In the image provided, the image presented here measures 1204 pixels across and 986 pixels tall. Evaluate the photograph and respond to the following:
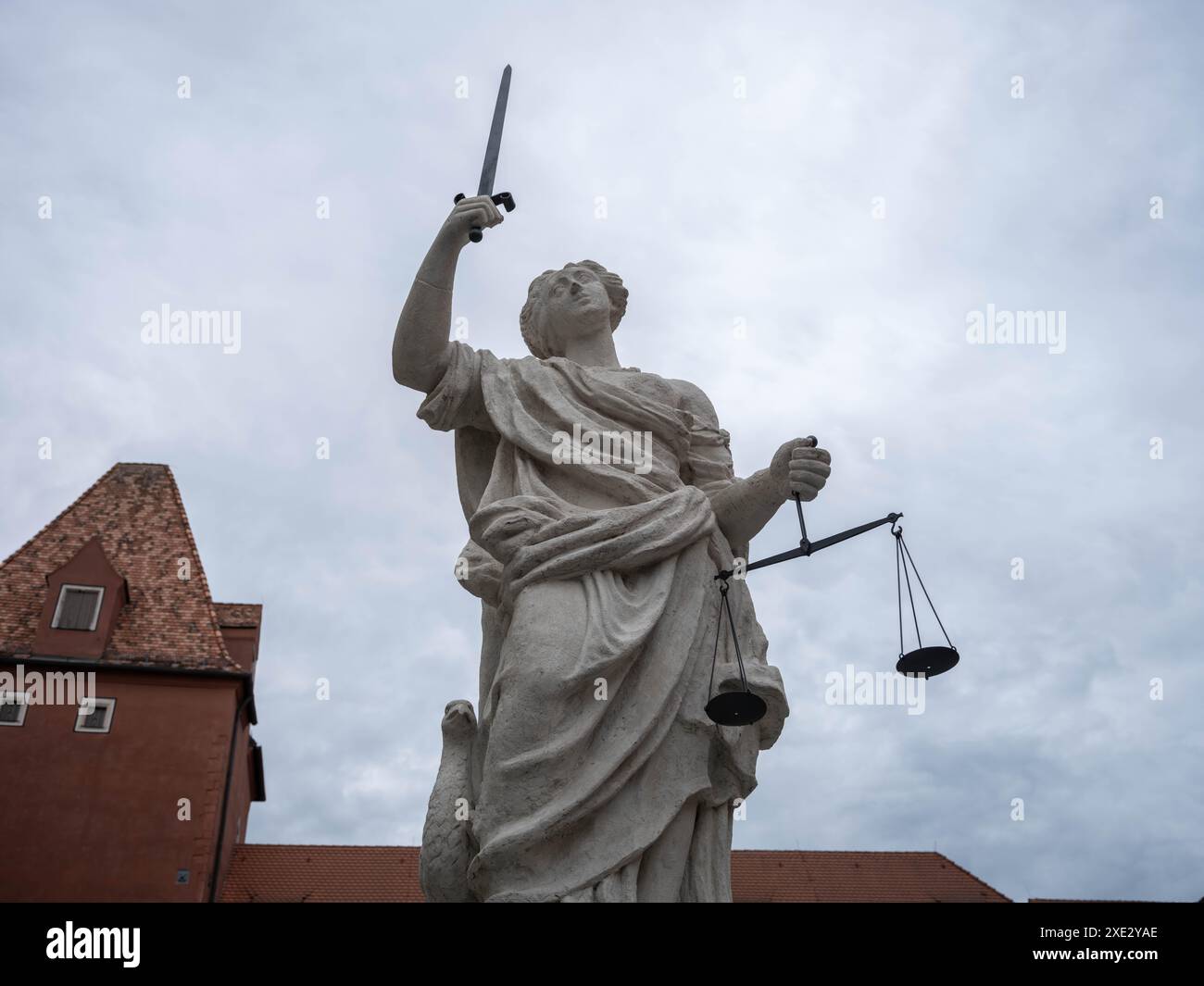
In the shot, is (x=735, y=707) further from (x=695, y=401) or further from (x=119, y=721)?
(x=119, y=721)

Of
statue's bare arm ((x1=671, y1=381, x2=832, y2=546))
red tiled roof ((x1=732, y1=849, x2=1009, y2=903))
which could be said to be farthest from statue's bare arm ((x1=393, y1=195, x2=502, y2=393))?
red tiled roof ((x1=732, y1=849, x2=1009, y2=903))

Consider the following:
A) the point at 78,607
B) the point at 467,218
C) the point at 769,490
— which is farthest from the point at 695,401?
the point at 78,607

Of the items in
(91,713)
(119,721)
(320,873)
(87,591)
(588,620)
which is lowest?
(320,873)

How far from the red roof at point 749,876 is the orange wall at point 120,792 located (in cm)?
239

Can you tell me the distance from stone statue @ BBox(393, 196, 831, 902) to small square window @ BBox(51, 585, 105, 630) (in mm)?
33544

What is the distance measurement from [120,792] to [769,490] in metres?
33.2

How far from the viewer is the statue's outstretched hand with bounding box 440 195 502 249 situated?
20.6 feet

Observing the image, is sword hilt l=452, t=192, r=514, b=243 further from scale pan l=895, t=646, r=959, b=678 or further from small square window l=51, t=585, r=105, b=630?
small square window l=51, t=585, r=105, b=630

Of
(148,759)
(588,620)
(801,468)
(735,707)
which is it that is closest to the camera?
(735,707)

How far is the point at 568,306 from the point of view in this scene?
7.37 metres
